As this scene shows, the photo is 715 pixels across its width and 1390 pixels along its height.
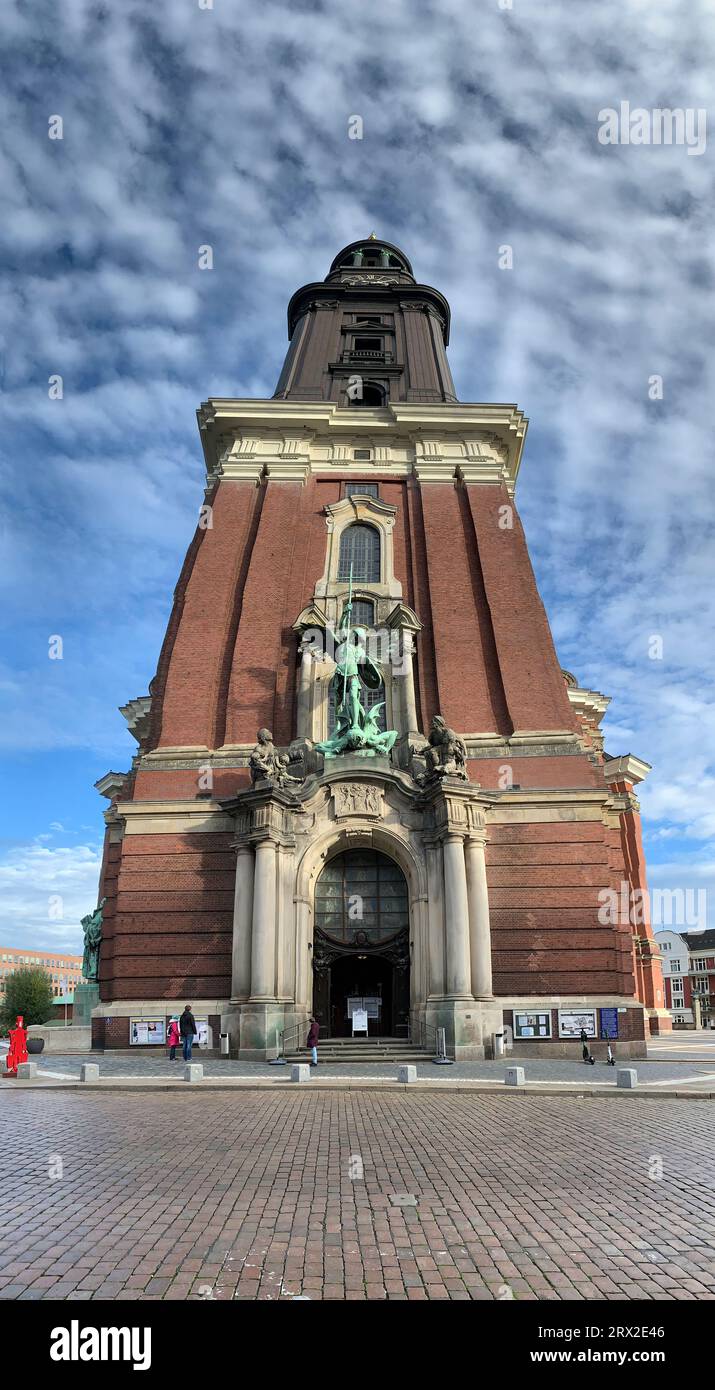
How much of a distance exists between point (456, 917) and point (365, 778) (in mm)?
4862

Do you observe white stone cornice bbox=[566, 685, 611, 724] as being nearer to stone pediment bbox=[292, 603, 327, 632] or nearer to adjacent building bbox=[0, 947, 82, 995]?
stone pediment bbox=[292, 603, 327, 632]

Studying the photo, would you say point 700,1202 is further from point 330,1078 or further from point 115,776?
point 115,776

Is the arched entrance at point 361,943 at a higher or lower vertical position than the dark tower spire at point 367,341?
lower

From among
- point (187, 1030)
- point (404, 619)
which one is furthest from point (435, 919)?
point (404, 619)

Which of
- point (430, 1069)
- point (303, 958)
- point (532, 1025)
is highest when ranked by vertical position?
point (303, 958)

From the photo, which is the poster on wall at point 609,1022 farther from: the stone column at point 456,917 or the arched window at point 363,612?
the arched window at point 363,612

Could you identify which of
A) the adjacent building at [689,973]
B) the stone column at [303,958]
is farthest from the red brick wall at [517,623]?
the adjacent building at [689,973]

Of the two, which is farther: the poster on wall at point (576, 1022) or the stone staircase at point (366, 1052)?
the poster on wall at point (576, 1022)

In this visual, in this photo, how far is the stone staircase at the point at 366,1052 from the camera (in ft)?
77.0

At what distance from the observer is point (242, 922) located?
2556 centimetres

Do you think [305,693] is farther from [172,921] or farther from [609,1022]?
[609,1022]

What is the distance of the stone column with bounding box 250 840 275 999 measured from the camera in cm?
2438

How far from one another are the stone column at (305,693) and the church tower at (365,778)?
8 cm

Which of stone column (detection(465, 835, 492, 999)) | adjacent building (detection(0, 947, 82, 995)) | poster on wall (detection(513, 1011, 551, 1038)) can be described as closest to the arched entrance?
stone column (detection(465, 835, 492, 999))
